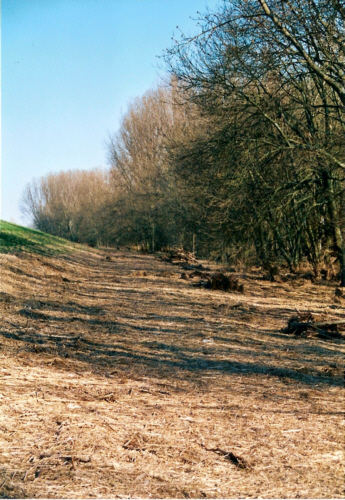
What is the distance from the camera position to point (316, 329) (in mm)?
7137

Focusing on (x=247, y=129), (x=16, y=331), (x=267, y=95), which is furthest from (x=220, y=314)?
(x=267, y=95)

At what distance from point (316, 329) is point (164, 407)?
12.5ft

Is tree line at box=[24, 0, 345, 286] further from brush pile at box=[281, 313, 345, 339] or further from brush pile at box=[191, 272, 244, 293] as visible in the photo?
brush pile at box=[281, 313, 345, 339]

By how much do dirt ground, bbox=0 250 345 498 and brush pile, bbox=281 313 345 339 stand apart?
0.21 metres

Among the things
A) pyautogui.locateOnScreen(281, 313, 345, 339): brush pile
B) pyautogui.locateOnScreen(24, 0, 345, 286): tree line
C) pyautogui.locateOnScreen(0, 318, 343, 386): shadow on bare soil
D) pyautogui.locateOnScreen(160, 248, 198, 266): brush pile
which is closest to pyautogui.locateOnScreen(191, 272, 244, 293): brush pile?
pyautogui.locateOnScreen(24, 0, 345, 286): tree line

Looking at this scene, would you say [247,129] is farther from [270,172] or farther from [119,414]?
[119,414]

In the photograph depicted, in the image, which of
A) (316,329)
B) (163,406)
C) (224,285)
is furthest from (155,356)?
(224,285)

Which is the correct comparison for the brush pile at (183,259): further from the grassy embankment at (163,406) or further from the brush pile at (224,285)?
the grassy embankment at (163,406)

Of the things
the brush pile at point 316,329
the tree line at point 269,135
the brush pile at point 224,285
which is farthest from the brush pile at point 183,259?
the brush pile at point 316,329

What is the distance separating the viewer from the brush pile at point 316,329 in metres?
6.95

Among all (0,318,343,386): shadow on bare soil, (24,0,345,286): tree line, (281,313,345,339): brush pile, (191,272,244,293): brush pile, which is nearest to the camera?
(0,318,343,386): shadow on bare soil

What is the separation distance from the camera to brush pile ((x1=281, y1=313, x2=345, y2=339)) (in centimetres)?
695

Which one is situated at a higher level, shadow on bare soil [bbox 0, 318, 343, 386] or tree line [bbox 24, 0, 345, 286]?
tree line [bbox 24, 0, 345, 286]

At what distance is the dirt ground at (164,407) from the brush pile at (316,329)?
209 mm
